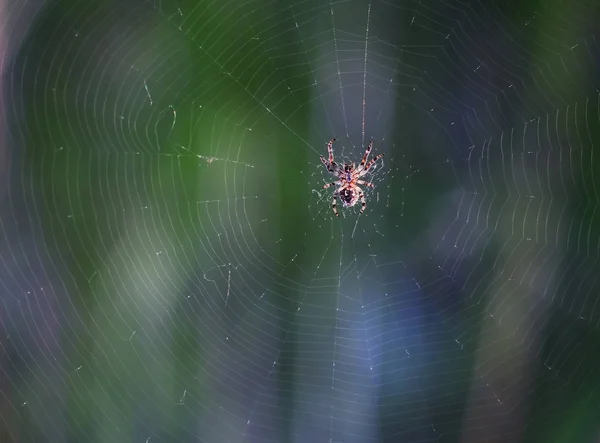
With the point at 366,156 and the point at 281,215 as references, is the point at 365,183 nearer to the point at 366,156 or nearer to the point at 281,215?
the point at 366,156

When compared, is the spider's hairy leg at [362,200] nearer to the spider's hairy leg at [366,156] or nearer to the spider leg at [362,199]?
the spider leg at [362,199]

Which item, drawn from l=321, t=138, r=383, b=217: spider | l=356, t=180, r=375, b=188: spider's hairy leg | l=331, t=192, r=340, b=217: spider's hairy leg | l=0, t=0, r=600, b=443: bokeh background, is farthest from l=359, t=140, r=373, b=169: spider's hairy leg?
l=0, t=0, r=600, b=443: bokeh background

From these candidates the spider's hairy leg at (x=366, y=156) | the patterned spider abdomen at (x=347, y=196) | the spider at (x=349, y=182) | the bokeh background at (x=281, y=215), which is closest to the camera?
the bokeh background at (x=281, y=215)

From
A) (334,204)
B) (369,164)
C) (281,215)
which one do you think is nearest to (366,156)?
(369,164)

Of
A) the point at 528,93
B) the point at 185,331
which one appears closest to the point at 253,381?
the point at 185,331

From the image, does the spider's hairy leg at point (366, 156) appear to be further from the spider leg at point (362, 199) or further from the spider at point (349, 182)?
the spider leg at point (362, 199)

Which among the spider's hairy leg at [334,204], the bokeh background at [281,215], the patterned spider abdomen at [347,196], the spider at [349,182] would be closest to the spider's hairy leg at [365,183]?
the spider at [349,182]

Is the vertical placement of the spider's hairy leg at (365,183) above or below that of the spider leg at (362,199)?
above

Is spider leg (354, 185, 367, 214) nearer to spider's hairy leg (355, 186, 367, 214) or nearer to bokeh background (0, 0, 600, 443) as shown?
spider's hairy leg (355, 186, 367, 214)

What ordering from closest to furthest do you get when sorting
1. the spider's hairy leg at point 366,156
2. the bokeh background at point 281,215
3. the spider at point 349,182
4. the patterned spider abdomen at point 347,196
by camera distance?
the bokeh background at point 281,215 < the spider's hairy leg at point 366,156 < the spider at point 349,182 < the patterned spider abdomen at point 347,196

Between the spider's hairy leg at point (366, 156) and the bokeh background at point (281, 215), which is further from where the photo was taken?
the spider's hairy leg at point (366, 156)
